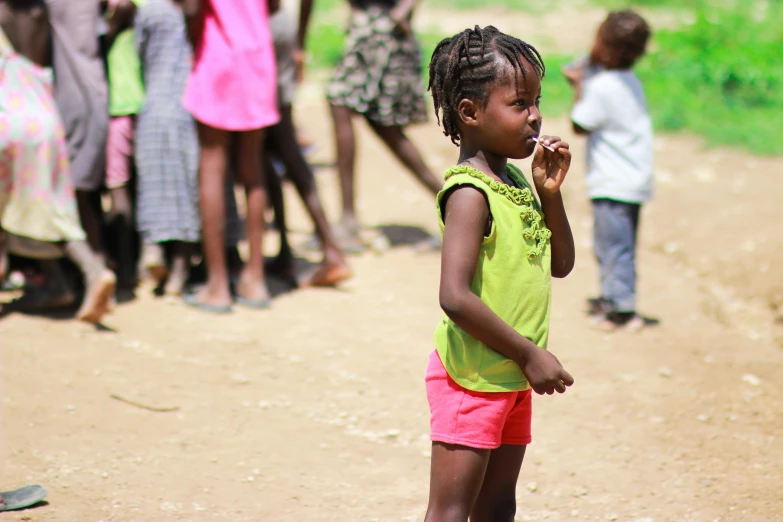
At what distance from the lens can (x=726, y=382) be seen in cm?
426

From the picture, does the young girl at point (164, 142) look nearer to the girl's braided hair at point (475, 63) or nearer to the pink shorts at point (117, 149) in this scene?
the pink shorts at point (117, 149)

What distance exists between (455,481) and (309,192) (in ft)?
9.99

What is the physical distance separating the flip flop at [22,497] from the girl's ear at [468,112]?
1719mm

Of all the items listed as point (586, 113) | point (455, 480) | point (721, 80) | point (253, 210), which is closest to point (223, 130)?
point (253, 210)

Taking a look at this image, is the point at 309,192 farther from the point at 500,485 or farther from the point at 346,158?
the point at 500,485

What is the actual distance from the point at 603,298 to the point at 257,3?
6.89ft

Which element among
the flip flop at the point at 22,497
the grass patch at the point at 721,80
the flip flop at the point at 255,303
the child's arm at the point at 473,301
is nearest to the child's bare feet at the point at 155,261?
the flip flop at the point at 255,303

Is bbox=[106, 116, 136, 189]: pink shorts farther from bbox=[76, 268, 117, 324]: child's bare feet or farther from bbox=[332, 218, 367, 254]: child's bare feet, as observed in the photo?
bbox=[332, 218, 367, 254]: child's bare feet

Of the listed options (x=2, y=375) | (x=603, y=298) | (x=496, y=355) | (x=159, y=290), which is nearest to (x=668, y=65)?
(x=603, y=298)

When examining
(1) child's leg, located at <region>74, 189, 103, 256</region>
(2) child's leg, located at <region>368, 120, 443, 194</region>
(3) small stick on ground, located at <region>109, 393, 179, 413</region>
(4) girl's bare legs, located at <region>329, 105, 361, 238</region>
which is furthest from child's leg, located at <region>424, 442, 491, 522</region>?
(4) girl's bare legs, located at <region>329, 105, 361, 238</region>

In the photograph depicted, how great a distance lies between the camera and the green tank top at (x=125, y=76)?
16.2 feet

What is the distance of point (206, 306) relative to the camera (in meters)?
4.85

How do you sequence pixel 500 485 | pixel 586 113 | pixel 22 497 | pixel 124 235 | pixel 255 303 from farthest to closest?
1. pixel 124 235
2. pixel 255 303
3. pixel 586 113
4. pixel 22 497
5. pixel 500 485

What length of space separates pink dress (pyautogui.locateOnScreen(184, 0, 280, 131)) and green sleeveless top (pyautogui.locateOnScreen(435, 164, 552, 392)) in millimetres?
2488
